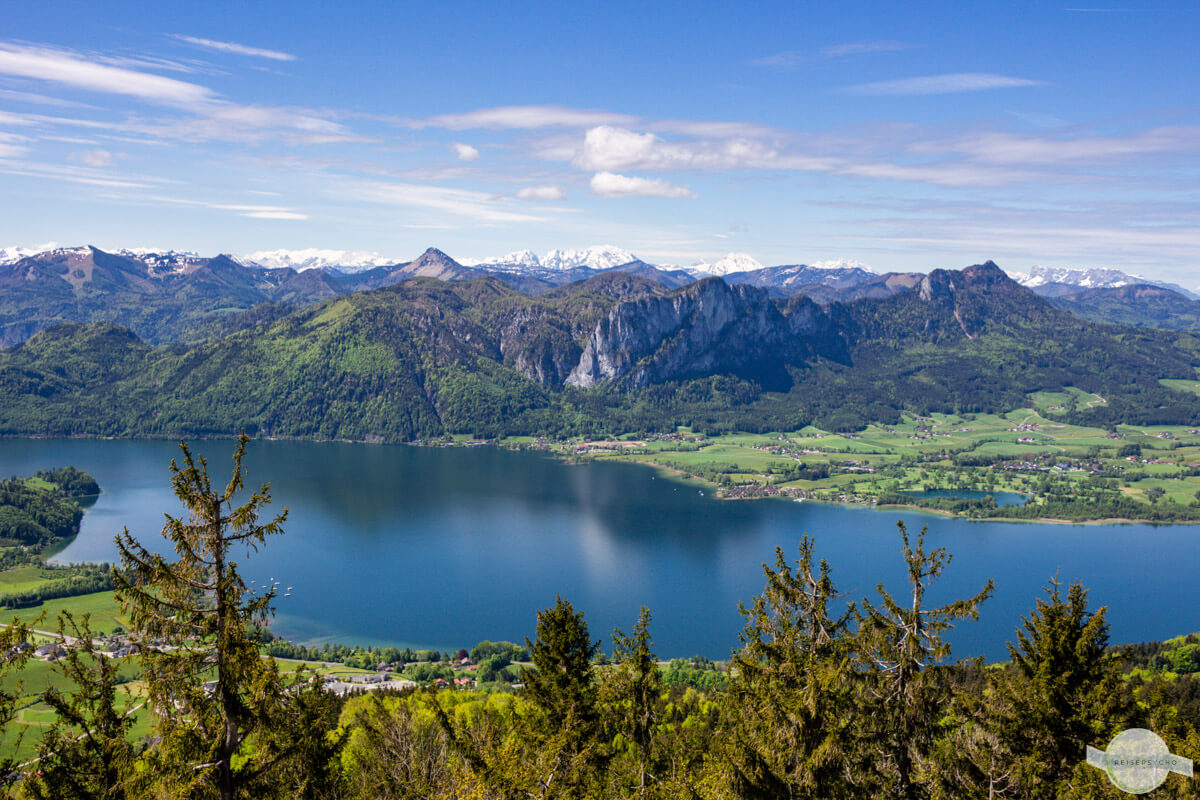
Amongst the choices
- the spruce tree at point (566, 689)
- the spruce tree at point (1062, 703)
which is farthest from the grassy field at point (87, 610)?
the spruce tree at point (1062, 703)

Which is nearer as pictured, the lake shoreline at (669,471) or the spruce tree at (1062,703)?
the spruce tree at (1062,703)

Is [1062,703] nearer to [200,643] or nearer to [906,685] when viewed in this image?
[906,685]

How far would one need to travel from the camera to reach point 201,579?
789cm

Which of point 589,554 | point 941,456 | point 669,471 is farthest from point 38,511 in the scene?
point 941,456

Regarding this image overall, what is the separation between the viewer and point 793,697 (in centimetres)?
1034

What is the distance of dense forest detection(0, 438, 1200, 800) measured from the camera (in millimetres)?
7707

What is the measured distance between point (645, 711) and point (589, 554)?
69531mm

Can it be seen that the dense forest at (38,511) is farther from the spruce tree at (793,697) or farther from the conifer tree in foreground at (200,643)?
the spruce tree at (793,697)

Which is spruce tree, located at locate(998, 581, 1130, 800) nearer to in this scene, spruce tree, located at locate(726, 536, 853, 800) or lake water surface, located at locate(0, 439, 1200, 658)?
spruce tree, located at locate(726, 536, 853, 800)

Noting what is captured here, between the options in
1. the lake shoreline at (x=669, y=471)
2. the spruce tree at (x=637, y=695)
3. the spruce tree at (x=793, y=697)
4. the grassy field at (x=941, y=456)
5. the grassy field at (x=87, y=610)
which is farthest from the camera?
the grassy field at (x=941, y=456)

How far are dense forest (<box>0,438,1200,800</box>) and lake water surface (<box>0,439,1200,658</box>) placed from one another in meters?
37.4

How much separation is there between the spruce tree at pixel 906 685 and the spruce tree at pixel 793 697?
420 mm

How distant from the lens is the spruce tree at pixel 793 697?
1011 centimetres

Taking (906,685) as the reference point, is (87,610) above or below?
below
